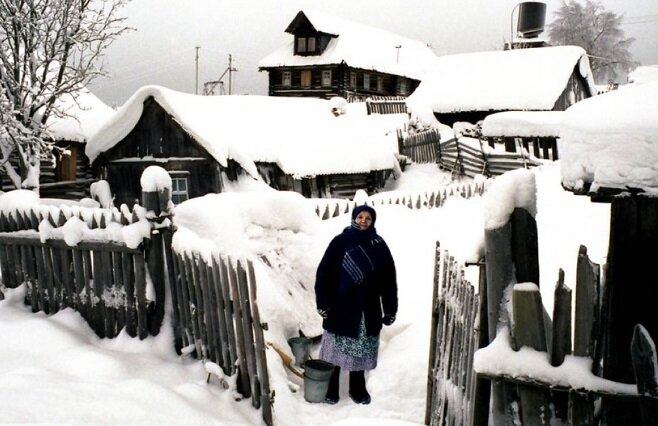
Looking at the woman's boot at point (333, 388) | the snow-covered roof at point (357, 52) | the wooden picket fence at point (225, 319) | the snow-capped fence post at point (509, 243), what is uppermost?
the snow-covered roof at point (357, 52)

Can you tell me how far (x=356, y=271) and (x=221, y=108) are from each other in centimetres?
1508

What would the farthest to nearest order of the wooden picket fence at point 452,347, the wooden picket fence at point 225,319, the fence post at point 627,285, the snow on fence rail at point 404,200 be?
the snow on fence rail at point 404,200
the wooden picket fence at point 225,319
the wooden picket fence at point 452,347
the fence post at point 627,285

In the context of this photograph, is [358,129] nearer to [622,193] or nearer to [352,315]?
[352,315]

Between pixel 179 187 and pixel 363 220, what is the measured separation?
43.3ft

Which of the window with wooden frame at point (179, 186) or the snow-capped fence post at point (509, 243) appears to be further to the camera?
the window with wooden frame at point (179, 186)

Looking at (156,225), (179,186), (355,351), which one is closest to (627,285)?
(355,351)

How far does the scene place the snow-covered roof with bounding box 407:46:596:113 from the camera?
24562mm

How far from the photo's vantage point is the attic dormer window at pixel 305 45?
3662 centimetres

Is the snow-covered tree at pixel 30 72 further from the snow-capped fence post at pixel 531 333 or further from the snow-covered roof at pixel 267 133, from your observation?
the snow-capped fence post at pixel 531 333

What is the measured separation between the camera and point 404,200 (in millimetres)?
9852

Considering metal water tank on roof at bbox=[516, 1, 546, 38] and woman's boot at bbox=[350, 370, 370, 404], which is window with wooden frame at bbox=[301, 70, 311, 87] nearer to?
metal water tank on roof at bbox=[516, 1, 546, 38]

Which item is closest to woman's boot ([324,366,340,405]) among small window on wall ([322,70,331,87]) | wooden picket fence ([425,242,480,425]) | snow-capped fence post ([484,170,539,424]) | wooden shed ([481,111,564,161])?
wooden picket fence ([425,242,480,425])

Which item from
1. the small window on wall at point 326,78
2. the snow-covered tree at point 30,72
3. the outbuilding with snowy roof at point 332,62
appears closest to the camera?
the snow-covered tree at point 30,72

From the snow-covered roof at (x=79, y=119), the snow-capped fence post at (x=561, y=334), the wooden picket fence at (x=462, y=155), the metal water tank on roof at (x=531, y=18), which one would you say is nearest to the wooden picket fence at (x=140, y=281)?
the snow-capped fence post at (x=561, y=334)
